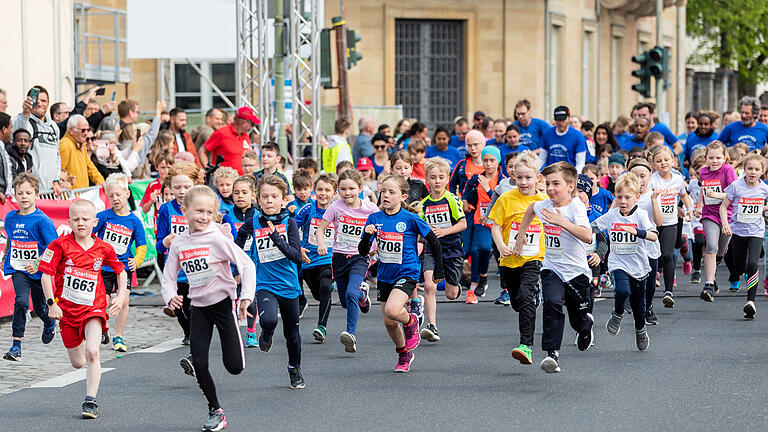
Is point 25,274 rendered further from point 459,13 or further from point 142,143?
point 459,13

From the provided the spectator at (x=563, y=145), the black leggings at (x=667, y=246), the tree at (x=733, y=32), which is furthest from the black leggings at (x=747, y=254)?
the tree at (x=733, y=32)

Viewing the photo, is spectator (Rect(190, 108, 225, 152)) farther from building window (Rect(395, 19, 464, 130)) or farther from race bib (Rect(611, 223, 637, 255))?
building window (Rect(395, 19, 464, 130))

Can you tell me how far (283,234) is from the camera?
9.33 meters

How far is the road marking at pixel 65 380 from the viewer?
9.16 meters

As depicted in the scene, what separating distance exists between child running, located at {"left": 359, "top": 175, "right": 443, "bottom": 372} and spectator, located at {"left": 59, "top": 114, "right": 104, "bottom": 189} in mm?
5501

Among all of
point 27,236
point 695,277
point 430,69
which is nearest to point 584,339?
point 27,236

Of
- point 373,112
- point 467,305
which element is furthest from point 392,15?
point 467,305

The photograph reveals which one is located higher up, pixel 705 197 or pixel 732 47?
pixel 732 47

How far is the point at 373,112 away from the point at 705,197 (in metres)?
16.4

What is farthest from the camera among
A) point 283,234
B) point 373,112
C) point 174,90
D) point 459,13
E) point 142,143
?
point 459,13

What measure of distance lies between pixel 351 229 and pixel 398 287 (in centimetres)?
161

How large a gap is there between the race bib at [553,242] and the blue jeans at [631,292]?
1.30m

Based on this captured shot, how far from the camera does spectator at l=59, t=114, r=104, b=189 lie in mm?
14422

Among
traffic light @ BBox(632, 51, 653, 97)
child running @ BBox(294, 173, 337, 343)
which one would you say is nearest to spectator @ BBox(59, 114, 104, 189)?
child running @ BBox(294, 173, 337, 343)
